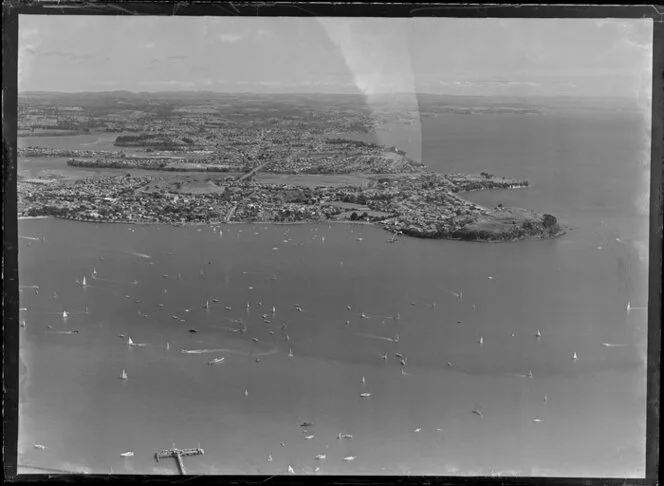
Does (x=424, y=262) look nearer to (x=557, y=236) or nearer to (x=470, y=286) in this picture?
(x=470, y=286)

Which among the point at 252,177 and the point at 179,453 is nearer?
the point at 179,453

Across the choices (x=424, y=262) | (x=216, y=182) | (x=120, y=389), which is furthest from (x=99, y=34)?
(x=424, y=262)

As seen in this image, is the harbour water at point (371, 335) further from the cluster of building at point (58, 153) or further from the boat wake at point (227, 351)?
the cluster of building at point (58, 153)

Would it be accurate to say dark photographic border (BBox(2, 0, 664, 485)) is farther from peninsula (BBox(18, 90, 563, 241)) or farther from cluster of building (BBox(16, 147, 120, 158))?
peninsula (BBox(18, 90, 563, 241))

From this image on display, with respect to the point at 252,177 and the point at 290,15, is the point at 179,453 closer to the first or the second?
the point at 252,177

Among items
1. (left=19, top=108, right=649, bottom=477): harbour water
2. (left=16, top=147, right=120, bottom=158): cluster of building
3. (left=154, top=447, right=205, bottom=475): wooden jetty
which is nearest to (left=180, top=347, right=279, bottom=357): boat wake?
(left=19, top=108, right=649, bottom=477): harbour water

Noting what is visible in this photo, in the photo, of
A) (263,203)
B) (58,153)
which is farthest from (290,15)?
(58,153)
